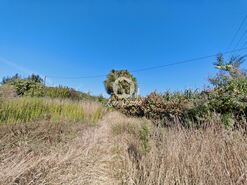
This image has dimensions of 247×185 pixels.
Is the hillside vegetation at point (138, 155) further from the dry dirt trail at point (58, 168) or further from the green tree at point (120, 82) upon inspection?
the green tree at point (120, 82)

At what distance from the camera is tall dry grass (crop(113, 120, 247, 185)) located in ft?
8.95

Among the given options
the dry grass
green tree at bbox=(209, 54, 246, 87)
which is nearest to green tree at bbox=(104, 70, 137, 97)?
green tree at bbox=(209, 54, 246, 87)

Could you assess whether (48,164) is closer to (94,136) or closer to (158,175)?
(158,175)

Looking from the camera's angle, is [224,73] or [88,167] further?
[224,73]

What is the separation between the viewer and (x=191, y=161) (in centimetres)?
296

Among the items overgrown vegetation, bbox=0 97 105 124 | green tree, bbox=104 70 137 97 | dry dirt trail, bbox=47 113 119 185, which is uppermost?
Answer: green tree, bbox=104 70 137 97

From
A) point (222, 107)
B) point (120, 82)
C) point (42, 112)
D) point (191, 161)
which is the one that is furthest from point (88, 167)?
point (120, 82)

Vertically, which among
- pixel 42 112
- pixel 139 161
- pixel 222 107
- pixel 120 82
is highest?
pixel 120 82

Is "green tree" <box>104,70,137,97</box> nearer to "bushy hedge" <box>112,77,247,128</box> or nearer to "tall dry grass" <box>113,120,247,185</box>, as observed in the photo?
"bushy hedge" <box>112,77,247,128</box>

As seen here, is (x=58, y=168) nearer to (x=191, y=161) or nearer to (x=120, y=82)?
(x=191, y=161)

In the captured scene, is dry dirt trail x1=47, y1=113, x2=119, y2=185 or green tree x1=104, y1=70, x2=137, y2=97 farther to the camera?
green tree x1=104, y1=70, x2=137, y2=97

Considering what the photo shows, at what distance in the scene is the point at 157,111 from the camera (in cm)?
1070

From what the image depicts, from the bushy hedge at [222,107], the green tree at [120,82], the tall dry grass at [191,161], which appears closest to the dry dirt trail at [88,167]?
the tall dry grass at [191,161]

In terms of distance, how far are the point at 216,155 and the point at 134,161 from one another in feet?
3.93
